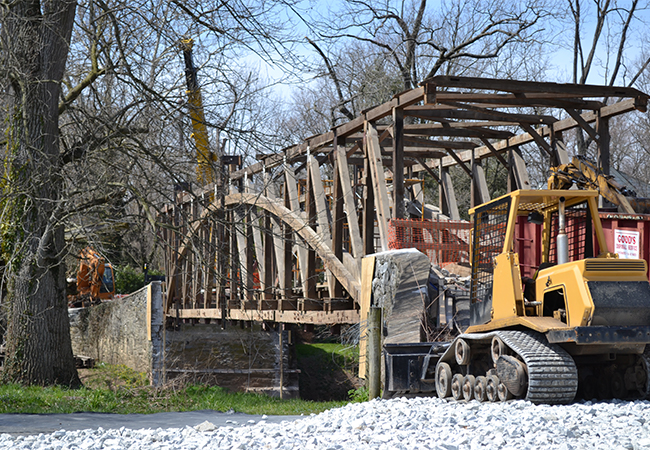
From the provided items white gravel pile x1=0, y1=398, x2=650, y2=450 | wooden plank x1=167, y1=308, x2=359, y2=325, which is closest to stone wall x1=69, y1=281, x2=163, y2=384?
wooden plank x1=167, y1=308, x2=359, y2=325

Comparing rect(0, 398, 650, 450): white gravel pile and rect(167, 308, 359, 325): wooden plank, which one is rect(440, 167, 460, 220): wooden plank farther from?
rect(0, 398, 650, 450): white gravel pile

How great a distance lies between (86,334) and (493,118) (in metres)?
20.1

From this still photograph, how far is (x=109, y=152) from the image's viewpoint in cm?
1096

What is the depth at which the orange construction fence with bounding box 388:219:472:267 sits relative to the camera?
36.7 feet

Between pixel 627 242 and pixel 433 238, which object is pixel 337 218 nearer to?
pixel 433 238

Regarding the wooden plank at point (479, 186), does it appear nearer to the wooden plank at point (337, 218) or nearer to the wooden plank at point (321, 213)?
the wooden plank at point (337, 218)

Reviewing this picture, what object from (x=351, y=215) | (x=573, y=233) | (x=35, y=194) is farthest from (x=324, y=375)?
(x=573, y=233)

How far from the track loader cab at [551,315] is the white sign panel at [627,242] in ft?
3.77

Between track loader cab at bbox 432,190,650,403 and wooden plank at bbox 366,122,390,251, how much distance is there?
274cm

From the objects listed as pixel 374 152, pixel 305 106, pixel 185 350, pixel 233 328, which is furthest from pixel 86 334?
pixel 374 152

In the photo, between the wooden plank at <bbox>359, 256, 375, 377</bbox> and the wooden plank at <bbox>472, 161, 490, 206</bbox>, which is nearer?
the wooden plank at <bbox>359, 256, 375, 377</bbox>

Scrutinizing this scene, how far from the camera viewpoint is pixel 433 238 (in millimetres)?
12547

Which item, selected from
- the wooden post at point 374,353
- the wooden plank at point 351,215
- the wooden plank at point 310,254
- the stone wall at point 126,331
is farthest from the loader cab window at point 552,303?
the stone wall at point 126,331

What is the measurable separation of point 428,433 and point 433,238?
7581mm
